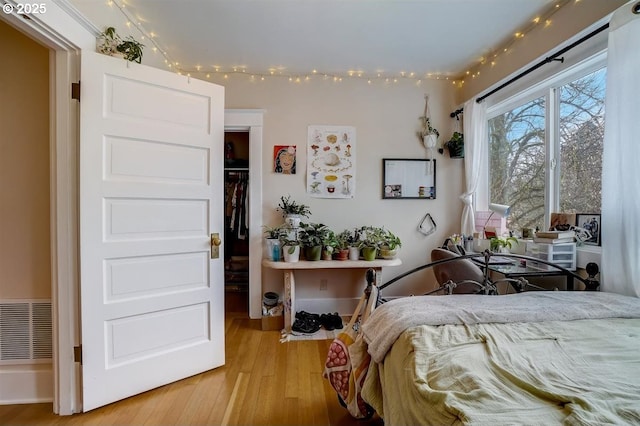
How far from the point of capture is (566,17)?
2.07 meters

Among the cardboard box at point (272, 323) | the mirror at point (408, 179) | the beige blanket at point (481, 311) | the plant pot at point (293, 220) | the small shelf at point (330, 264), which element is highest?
the mirror at point (408, 179)

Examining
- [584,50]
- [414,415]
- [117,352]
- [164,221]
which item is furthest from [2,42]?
[584,50]

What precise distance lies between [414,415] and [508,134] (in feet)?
9.89

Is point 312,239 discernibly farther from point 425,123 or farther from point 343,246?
point 425,123

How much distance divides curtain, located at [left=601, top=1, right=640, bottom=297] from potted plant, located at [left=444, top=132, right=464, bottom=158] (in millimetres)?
1501

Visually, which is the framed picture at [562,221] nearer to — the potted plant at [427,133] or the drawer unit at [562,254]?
the drawer unit at [562,254]

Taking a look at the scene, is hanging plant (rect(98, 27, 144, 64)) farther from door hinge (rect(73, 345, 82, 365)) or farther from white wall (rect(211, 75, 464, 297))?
door hinge (rect(73, 345, 82, 365))

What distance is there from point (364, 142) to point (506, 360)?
2.65 m

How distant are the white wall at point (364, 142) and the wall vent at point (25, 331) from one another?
1.80 metres

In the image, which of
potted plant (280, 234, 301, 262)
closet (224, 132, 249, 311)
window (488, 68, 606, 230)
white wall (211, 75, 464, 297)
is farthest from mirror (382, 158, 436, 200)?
closet (224, 132, 249, 311)

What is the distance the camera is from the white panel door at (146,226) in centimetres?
171

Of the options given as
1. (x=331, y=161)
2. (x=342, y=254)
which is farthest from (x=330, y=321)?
(x=331, y=161)

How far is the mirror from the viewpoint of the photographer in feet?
10.8

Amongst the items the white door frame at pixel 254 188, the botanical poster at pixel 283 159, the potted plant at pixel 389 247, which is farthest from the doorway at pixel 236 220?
the potted plant at pixel 389 247
